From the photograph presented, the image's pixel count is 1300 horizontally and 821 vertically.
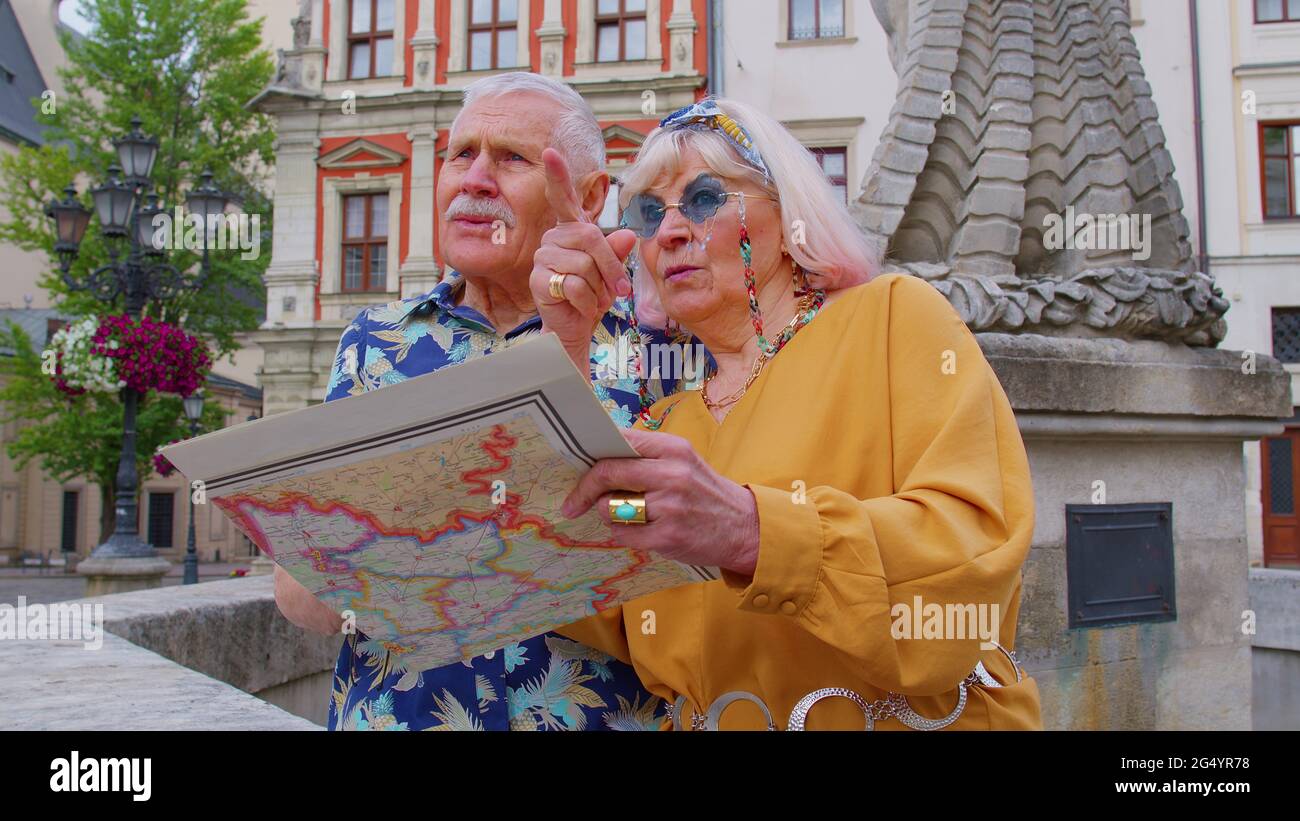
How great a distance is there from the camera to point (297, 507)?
4.35ft

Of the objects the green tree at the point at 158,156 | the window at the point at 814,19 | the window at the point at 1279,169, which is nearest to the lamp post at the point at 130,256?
the green tree at the point at 158,156

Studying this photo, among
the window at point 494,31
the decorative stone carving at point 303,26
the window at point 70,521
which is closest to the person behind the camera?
the window at point 494,31

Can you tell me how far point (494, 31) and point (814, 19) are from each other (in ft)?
24.4

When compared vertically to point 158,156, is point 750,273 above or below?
below

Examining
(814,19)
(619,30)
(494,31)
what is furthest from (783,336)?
(494,31)

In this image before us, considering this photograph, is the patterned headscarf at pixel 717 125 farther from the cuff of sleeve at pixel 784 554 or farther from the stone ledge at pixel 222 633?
the stone ledge at pixel 222 633

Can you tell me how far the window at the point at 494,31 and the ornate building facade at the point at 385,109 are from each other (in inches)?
0.9

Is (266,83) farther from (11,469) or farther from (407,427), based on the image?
(407,427)

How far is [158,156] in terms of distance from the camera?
80.2ft

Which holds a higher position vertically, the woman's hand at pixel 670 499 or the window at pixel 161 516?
the woman's hand at pixel 670 499

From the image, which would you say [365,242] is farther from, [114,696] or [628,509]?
[628,509]

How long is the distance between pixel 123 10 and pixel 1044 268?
87.0ft

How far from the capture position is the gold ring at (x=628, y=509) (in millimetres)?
1230
